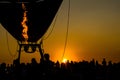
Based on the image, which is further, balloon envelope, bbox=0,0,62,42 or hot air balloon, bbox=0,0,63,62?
balloon envelope, bbox=0,0,62,42

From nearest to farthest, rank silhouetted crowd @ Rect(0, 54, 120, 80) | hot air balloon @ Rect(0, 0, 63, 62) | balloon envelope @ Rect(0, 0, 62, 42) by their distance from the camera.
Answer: silhouetted crowd @ Rect(0, 54, 120, 80) → hot air balloon @ Rect(0, 0, 63, 62) → balloon envelope @ Rect(0, 0, 62, 42)

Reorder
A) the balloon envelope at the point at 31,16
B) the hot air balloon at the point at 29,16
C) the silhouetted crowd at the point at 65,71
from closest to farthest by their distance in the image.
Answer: the silhouetted crowd at the point at 65,71
the hot air balloon at the point at 29,16
the balloon envelope at the point at 31,16

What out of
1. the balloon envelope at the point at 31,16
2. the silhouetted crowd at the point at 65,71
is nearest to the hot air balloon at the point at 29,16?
the balloon envelope at the point at 31,16

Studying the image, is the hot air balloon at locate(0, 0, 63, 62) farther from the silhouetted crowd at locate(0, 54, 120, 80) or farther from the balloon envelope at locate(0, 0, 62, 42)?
the silhouetted crowd at locate(0, 54, 120, 80)

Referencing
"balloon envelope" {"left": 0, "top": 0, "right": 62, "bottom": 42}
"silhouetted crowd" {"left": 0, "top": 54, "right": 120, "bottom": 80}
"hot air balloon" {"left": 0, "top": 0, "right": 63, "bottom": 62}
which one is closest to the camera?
"silhouetted crowd" {"left": 0, "top": 54, "right": 120, "bottom": 80}

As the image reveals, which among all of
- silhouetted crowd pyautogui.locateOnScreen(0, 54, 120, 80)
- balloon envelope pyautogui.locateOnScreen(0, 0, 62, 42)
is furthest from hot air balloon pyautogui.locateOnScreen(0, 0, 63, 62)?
silhouetted crowd pyautogui.locateOnScreen(0, 54, 120, 80)

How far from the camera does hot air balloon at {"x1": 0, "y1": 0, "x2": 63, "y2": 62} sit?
70.5 ft

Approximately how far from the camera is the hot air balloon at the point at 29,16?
70.5ft

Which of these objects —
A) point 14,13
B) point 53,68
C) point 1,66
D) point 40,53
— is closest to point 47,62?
point 53,68

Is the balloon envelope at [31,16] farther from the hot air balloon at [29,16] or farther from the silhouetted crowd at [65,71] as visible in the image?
the silhouetted crowd at [65,71]

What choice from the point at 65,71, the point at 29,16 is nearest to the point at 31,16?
the point at 29,16

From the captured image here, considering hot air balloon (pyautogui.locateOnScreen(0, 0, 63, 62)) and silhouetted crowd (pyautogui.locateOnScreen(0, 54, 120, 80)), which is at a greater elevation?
hot air balloon (pyautogui.locateOnScreen(0, 0, 63, 62))

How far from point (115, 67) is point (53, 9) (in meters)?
8.21

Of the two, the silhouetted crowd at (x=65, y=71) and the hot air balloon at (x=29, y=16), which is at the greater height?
the hot air balloon at (x=29, y=16)
